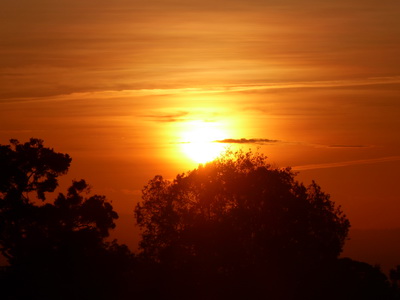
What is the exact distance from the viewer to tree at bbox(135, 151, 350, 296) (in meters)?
79.8

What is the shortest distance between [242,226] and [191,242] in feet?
15.1

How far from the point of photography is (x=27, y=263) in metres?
80.7

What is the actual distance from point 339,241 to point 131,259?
18.1 metres

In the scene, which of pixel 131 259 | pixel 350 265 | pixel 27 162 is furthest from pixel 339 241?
pixel 27 162

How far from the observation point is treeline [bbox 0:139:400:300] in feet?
257

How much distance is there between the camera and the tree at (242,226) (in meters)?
79.8

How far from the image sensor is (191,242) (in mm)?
82562

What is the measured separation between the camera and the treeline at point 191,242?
78312mm

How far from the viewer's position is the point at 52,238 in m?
85.8

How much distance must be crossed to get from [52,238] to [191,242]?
495 inches

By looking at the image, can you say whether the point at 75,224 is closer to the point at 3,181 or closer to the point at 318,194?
the point at 3,181

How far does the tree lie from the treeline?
0.32 feet

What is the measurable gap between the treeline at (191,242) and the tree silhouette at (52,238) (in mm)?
99

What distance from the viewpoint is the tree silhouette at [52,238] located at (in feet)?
253
